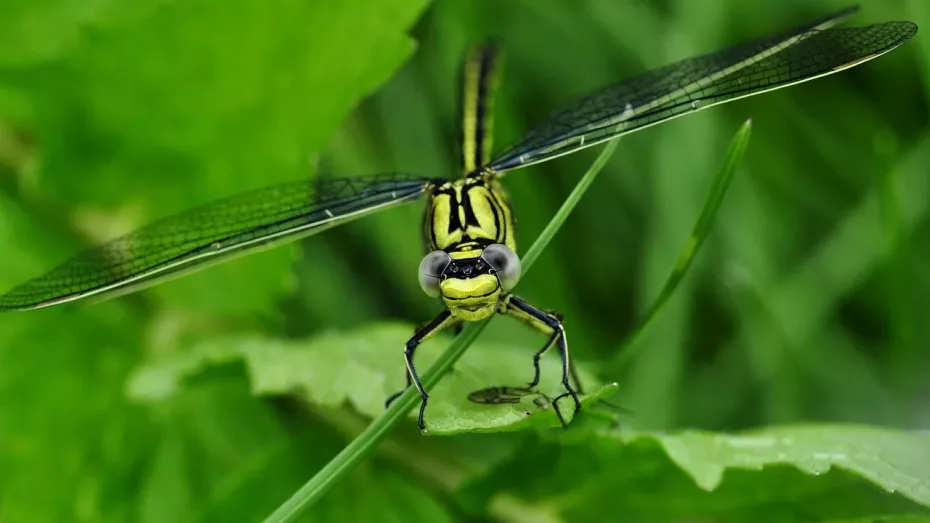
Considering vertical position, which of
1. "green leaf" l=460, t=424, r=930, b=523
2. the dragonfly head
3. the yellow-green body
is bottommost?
"green leaf" l=460, t=424, r=930, b=523

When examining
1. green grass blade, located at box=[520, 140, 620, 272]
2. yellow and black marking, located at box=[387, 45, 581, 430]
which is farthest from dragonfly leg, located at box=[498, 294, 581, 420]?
green grass blade, located at box=[520, 140, 620, 272]

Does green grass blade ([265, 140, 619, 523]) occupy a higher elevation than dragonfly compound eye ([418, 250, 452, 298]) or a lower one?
lower

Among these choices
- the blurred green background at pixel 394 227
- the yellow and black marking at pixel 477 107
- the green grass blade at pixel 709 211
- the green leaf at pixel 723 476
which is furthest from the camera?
the yellow and black marking at pixel 477 107

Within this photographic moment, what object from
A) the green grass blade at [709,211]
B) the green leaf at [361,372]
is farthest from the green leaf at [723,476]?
the green grass blade at [709,211]

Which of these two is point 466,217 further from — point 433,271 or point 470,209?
point 433,271

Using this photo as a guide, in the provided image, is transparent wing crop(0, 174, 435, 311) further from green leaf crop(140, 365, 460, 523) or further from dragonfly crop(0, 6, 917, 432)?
green leaf crop(140, 365, 460, 523)

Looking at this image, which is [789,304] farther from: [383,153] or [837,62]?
[383,153]

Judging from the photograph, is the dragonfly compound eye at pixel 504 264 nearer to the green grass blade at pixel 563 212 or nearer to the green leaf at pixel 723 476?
the green grass blade at pixel 563 212

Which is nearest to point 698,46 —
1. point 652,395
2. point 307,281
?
point 652,395
